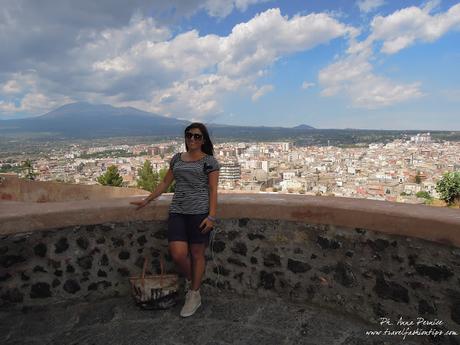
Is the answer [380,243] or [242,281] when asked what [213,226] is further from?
[380,243]

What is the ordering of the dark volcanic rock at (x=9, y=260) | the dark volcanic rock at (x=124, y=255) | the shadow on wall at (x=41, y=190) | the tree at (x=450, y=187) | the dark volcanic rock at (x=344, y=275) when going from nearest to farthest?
the dark volcanic rock at (x=344, y=275)
the dark volcanic rock at (x=9, y=260)
the dark volcanic rock at (x=124, y=255)
the shadow on wall at (x=41, y=190)
the tree at (x=450, y=187)

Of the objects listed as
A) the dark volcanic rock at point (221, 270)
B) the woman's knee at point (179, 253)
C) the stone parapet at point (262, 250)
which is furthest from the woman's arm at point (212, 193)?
the dark volcanic rock at point (221, 270)

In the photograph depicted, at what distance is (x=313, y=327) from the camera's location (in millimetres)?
2064

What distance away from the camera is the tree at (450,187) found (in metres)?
12.5

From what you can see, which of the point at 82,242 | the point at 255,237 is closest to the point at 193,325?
the point at 255,237

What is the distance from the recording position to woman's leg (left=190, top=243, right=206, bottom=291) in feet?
7.59

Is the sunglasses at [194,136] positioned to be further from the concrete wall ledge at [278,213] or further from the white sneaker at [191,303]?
the white sneaker at [191,303]

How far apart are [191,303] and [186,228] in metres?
0.47

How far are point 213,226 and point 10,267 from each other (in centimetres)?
129

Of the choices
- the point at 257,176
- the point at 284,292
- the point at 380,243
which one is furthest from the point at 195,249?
the point at 257,176

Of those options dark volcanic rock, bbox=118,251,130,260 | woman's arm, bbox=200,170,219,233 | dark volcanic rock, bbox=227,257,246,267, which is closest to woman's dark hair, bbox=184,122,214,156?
woman's arm, bbox=200,170,219,233

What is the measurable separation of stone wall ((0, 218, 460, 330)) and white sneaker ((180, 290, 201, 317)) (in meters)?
0.20

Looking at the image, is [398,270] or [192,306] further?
[192,306]

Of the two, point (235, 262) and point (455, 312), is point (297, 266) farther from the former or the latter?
point (455, 312)
